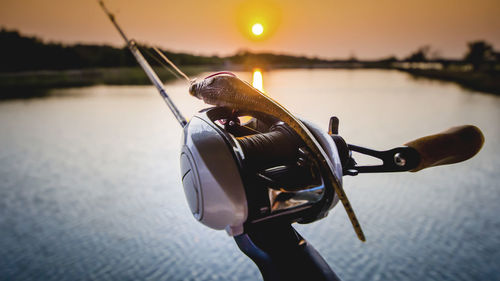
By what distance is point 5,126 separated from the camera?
6855 mm

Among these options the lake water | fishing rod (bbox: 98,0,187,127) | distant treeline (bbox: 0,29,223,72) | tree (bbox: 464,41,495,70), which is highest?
→ distant treeline (bbox: 0,29,223,72)

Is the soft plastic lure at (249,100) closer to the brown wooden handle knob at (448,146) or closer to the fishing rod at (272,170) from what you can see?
the fishing rod at (272,170)

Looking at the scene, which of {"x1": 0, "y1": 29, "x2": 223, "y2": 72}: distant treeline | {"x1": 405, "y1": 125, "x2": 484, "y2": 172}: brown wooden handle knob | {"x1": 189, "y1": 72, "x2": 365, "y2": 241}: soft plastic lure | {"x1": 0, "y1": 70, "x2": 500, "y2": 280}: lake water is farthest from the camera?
{"x1": 0, "y1": 29, "x2": 223, "y2": 72}: distant treeline

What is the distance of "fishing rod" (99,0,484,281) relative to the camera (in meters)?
0.53

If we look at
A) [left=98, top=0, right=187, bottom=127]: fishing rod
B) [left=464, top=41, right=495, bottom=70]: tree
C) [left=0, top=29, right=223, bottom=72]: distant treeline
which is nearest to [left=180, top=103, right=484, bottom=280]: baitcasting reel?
[left=98, top=0, right=187, bottom=127]: fishing rod

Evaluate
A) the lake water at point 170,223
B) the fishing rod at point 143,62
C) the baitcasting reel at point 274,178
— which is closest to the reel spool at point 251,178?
the baitcasting reel at point 274,178

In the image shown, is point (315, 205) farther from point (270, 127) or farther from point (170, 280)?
point (170, 280)

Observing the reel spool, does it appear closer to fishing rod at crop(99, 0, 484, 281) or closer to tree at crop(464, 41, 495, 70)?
fishing rod at crop(99, 0, 484, 281)

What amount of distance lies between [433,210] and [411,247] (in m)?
0.82

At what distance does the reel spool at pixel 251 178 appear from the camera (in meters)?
0.53

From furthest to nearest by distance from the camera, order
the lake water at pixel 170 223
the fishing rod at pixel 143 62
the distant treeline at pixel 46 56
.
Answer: the distant treeline at pixel 46 56, the lake water at pixel 170 223, the fishing rod at pixel 143 62

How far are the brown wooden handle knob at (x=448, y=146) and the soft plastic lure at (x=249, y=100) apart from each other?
235 millimetres

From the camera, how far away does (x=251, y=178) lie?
21.2 inches

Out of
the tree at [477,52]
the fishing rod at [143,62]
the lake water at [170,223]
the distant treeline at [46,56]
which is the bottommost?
the lake water at [170,223]
